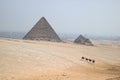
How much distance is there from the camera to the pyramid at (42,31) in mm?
40344

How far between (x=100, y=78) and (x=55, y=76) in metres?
2.51

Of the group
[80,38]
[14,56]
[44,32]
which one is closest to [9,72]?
[14,56]

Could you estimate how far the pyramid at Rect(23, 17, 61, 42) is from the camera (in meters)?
40.3

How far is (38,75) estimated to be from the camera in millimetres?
13836

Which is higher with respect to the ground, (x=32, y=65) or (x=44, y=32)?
(x=44, y=32)

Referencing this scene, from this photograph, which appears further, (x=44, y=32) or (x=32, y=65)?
(x=44, y=32)

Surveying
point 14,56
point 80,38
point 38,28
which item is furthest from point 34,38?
point 14,56

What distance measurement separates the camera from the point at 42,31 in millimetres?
40500

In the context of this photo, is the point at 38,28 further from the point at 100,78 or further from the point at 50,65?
the point at 100,78

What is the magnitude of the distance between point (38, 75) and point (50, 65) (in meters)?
3.44

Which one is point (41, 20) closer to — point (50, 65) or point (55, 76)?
point (50, 65)

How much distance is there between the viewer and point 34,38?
134 ft

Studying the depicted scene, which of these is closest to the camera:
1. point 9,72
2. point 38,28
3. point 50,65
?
point 9,72

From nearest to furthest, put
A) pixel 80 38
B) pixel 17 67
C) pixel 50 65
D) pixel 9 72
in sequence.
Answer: pixel 9 72 < pixel 17 67 < pixel 50 65 < pixel 80 38
